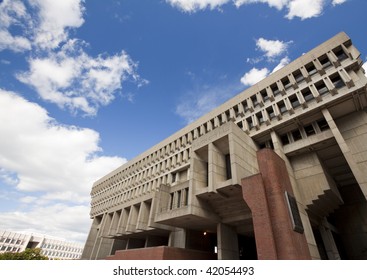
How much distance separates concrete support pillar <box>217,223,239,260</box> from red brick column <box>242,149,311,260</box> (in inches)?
261

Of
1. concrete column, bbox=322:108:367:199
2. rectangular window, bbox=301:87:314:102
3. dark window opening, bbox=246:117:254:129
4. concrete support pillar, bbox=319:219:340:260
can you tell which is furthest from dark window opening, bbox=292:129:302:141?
concrete support pillar, bbox=319:219:340:260

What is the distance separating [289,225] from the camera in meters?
14.0

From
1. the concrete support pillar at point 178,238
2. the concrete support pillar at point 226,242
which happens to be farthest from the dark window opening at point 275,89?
the concrete support pillar at point 178,238

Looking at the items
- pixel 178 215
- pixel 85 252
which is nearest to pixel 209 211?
pixel 178 215

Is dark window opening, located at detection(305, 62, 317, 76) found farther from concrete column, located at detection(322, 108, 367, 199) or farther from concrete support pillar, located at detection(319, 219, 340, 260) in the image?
concrete support pillar, located at detection(319, 219, 340, 260)

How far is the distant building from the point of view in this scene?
89.7m

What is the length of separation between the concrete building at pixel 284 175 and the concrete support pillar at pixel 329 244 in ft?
0.29

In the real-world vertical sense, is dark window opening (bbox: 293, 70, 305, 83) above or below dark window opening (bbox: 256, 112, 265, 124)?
above

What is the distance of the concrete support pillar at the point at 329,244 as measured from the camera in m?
20.2

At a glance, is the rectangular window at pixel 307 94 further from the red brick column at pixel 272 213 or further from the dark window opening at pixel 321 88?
the red brick column at pixel 272 213

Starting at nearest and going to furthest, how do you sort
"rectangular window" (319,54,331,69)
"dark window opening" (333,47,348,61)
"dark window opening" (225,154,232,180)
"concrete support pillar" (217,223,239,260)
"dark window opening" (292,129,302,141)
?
"concrete support pillar" (217,223,239,260), "dark window opening" (225,154,232,180), "dark window opening" (333,47,348,61), "rectangular window" (319,54,331,69), "dark window opening" (292,129,302,141)

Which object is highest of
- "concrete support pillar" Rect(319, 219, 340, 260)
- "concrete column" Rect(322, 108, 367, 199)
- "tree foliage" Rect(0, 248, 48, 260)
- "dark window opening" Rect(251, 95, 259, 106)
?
"dark window opening" Rect(251, 95, 259, 106)
